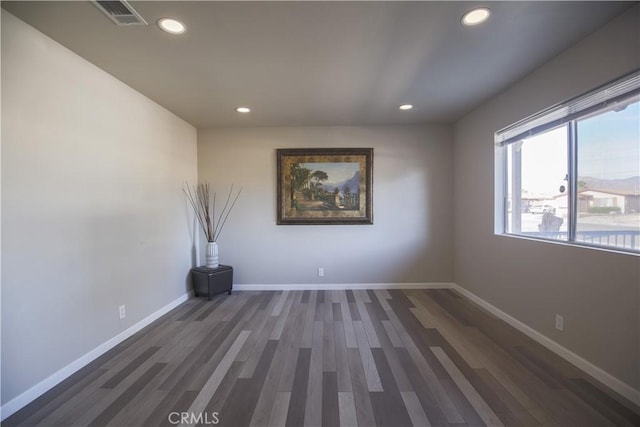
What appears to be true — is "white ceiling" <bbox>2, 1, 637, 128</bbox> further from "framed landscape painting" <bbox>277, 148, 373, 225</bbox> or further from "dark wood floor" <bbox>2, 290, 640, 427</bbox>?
"dark wood floor" <bbox>2, 290, 640, 427</bbox>

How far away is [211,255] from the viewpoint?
11.1ft

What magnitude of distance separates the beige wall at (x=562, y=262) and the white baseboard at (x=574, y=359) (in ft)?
0.12

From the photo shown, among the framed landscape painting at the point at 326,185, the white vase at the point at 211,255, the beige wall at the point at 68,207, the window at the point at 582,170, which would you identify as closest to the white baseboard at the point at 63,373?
the beige wall at the point at 68,207

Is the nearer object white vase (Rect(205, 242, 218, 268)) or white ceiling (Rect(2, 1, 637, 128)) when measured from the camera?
white ceiling (Rect(2, 1, 637, 128))

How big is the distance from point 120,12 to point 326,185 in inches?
104

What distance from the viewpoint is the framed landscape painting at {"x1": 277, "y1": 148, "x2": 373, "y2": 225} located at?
362 centimetres

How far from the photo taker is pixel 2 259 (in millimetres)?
1451

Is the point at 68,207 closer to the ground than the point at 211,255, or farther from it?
farther from it

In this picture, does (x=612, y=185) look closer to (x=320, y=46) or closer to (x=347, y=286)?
(x=320, y=46)

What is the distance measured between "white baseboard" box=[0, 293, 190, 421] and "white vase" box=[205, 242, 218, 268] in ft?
2.89

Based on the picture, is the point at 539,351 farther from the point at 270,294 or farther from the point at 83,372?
the point at 83,372

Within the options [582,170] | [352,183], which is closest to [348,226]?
[352,183]

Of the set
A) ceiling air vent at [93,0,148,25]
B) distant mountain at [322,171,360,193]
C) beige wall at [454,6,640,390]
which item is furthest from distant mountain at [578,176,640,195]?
ceiling air vent at [93,0,148,25]

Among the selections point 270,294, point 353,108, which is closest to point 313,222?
point 270,294
